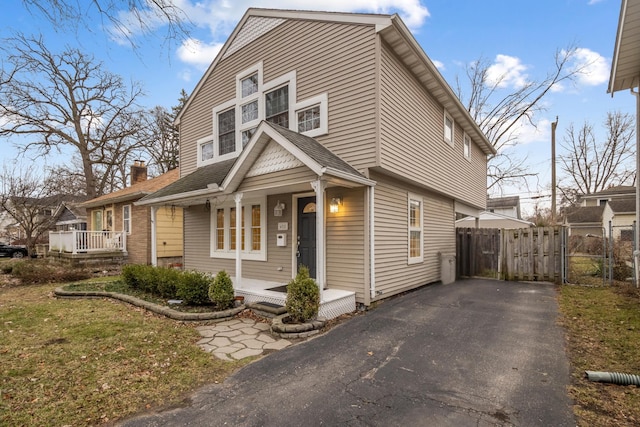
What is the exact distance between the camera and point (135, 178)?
18.8 metres

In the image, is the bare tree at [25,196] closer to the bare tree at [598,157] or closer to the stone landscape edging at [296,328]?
the stone landscape edging at [296,328]

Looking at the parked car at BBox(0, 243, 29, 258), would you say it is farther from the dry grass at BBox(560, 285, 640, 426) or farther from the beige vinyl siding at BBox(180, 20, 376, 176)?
the dry grass at BBox(560, 285, 640, 426)

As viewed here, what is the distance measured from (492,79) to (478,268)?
1569 centimetres

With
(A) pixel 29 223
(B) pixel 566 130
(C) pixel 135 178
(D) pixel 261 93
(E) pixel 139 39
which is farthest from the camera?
(B) pixel 566 130

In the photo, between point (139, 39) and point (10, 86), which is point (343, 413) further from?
point (10, 86)

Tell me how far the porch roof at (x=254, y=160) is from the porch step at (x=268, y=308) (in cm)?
266

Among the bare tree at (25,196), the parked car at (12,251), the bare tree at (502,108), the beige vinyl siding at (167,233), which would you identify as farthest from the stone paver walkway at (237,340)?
the parked car at (12,251)

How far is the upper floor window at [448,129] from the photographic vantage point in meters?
10.4

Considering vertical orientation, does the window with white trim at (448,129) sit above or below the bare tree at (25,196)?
above

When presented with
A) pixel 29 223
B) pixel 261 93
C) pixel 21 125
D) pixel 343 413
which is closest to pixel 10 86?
pixel 21 125

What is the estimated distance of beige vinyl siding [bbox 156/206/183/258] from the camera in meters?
14.4

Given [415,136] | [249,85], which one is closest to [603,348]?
[415,136]

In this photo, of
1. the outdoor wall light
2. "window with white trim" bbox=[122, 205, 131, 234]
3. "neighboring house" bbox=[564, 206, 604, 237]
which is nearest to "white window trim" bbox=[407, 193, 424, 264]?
the outdoor wall light

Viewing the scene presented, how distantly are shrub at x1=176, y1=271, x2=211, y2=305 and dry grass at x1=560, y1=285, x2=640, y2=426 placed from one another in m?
6.06
